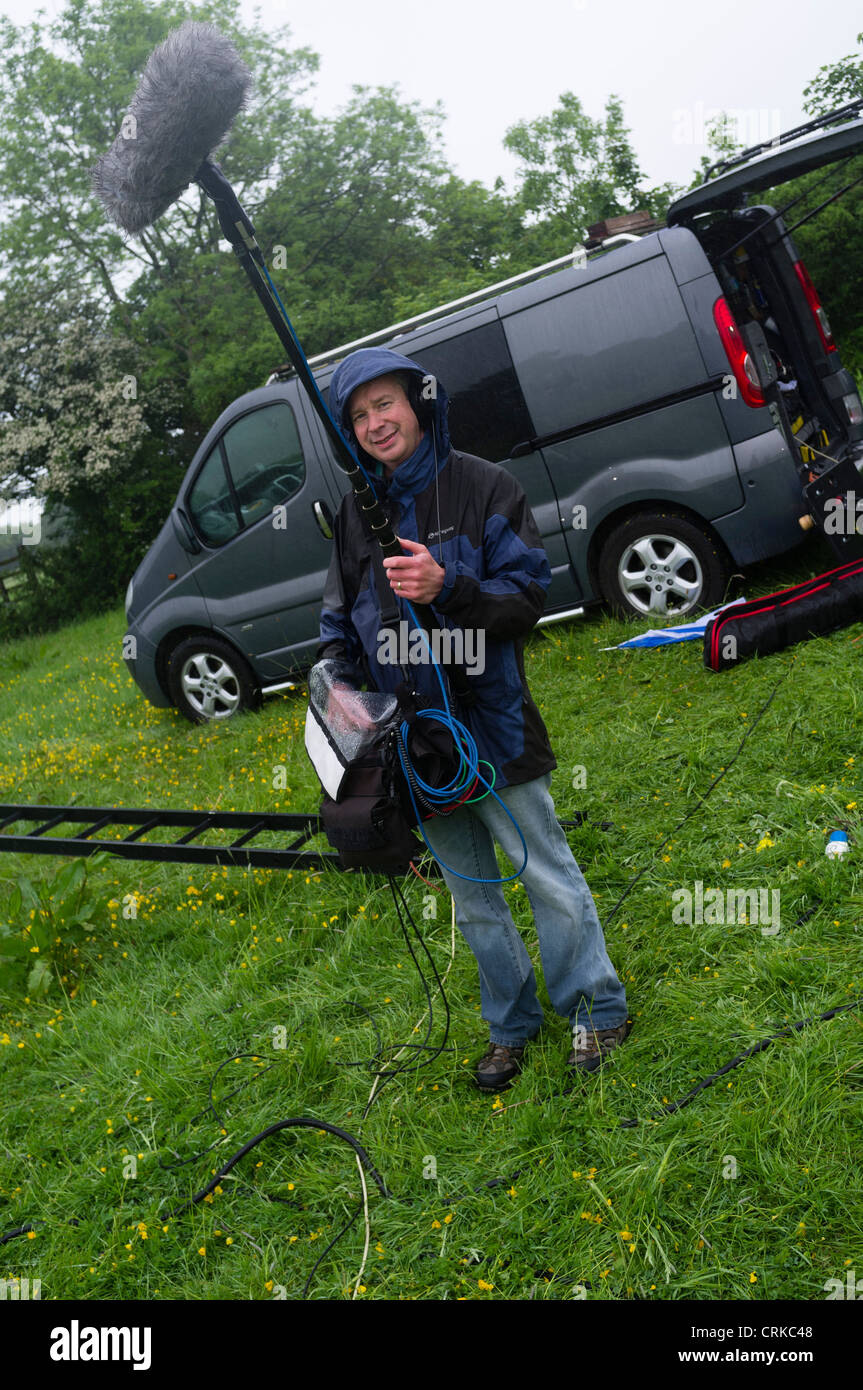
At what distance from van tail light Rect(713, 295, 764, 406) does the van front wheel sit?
79 cm

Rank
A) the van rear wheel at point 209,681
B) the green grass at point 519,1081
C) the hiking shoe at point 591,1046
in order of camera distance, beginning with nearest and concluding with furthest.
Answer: the green grass at point 519,1081 < the hiking shoe at point 591,1046 < the van rear wheel at point 209,681

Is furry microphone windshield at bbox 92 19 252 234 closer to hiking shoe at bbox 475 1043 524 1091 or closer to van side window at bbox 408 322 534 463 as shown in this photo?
hiking shoe at bbox 475 1043 524 1091

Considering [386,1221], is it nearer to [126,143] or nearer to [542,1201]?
[542,1201]

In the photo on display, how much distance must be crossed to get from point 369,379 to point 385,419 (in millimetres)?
113

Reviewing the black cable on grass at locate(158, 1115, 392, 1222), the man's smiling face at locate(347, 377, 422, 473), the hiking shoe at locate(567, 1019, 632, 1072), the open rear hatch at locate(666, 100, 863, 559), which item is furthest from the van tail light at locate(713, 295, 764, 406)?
the black cable on grass at locate(158, 1115, 392, 1222)

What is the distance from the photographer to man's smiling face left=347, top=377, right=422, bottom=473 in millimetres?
2809

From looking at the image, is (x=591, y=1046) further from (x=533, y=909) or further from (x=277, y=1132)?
(x=277, y=1132)

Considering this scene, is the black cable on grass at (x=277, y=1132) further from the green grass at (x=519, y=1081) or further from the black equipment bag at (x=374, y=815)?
the black equipment bag at (x=374, y=815)

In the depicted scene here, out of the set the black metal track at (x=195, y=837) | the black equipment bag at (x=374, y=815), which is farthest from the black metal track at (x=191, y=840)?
the black equipment bag at (x=374, y=815)

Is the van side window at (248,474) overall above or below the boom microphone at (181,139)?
above

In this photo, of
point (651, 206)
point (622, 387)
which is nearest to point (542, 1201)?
point (622, 387)

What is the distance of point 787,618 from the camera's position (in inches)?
213

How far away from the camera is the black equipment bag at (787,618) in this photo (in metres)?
5.38

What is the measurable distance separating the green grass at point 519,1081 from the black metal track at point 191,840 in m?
0.22
